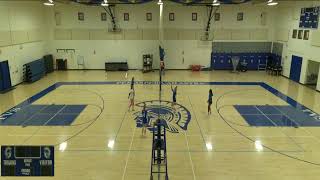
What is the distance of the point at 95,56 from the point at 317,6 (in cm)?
2012

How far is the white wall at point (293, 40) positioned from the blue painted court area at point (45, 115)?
56.6 feet

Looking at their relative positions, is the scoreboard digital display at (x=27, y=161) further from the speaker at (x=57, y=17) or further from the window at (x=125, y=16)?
the speaker at (x=57, y=17)

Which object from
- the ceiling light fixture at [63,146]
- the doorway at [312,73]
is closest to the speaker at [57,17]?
the ceiling light fixture at [63,146]

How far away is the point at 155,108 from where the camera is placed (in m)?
16.3

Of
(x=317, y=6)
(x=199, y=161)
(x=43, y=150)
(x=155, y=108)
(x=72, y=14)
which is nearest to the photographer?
(x=43, y=150)

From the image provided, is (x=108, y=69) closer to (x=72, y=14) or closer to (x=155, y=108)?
(x=72, y=14)

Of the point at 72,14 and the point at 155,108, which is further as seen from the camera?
the point at 72,14

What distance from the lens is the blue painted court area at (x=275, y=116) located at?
14.3 m

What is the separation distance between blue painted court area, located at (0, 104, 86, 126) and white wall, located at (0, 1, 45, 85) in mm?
6676

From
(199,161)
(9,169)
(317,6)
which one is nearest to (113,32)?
(317,6)

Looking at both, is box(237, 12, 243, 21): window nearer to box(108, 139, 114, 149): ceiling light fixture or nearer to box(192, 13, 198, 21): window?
box(192, 13, 198, 21): window

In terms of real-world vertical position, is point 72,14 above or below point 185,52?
above

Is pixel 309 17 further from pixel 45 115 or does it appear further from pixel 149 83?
pixel 45 115

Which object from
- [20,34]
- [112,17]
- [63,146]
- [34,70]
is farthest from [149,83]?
[63,146]
